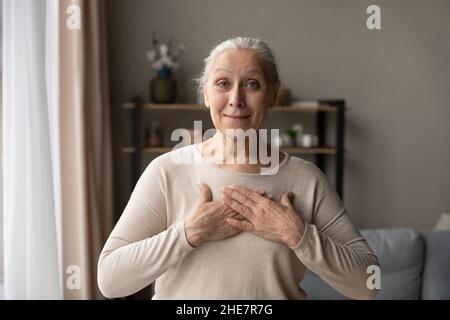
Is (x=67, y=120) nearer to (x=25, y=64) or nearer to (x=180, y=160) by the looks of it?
(x=25, y=64)

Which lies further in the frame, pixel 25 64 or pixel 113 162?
pixel 113 162

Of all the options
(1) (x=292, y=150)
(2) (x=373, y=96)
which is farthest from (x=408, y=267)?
(2) (x=373, y=96)

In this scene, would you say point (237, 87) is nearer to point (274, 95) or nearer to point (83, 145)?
point (274, 95)

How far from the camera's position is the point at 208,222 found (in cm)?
50

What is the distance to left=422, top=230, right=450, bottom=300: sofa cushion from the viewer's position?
61.4 inches

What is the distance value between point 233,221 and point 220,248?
0.03 metres

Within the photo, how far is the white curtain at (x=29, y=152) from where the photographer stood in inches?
39.1

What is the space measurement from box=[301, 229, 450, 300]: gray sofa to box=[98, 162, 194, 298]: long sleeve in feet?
3.57

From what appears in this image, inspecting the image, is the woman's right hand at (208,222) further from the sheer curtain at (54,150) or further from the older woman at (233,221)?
the sheer curtain at (54,150)

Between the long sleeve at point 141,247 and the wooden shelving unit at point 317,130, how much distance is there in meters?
1.20
